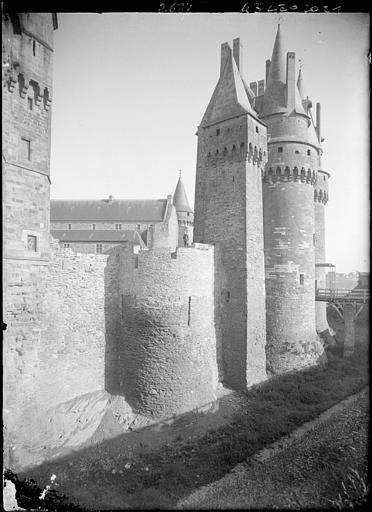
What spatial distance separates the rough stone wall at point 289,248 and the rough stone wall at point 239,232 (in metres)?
1.30

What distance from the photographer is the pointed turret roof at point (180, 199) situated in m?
45.4

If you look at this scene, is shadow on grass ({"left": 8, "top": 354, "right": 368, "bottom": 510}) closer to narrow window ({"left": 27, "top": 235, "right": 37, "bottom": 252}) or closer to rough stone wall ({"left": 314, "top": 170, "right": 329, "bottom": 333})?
narrow window ({"left": 27, "top": 235, "right": 37, "bottom": 252})

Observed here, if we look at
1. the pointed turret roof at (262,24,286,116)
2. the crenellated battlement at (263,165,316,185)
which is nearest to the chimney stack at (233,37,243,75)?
the pointed turret roof at (262,24,286,116)

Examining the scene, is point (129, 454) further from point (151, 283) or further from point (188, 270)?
point (188, 270)

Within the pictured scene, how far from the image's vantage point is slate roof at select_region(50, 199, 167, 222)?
4131cm

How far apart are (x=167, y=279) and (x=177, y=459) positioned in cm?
726

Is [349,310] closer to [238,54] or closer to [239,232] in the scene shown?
[239,232]

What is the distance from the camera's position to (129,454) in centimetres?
1212

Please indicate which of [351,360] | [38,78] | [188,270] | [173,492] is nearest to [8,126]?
[38,78]

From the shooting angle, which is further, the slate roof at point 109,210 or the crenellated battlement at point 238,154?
the slate roof at point 109,210

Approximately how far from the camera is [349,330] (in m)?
23.1

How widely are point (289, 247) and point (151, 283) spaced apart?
955 cm

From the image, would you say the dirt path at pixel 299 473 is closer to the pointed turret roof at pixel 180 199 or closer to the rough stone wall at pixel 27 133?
the rough stone wall at pixel 27 133

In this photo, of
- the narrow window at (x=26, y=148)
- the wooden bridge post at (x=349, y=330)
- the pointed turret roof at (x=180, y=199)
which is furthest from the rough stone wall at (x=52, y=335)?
the pointed turret roof at (x=180, y=199)
